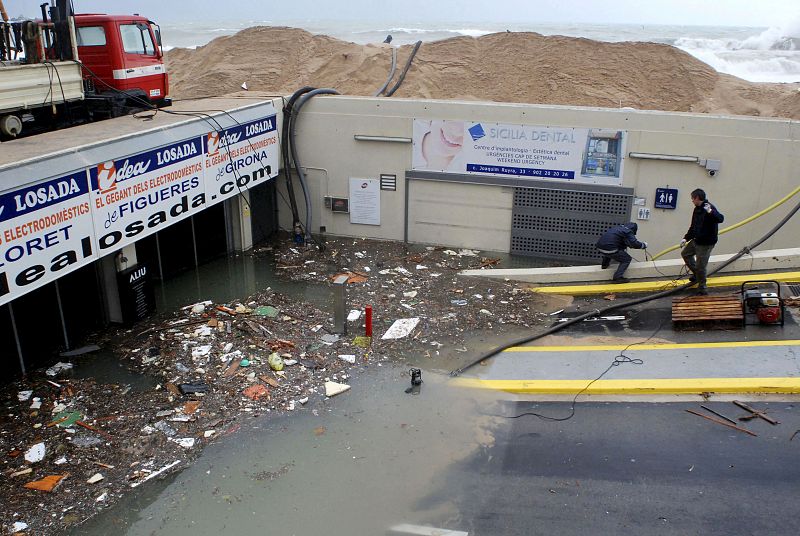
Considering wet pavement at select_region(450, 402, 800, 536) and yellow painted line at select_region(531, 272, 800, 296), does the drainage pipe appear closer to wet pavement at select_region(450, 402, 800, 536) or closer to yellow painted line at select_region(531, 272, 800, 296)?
yellow painted line at select_region(531, 272, 800, 296)

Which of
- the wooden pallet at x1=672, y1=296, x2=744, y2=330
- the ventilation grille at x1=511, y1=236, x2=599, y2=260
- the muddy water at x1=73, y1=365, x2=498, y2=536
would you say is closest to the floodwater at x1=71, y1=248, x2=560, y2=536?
the muddy water at x1=73, y1=365, x2=498, y2=536

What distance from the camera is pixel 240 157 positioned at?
13.3 m

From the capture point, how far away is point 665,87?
20688 mm

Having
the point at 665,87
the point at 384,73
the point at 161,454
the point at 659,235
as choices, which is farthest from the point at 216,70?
the point at 161,454

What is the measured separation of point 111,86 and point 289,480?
9.65m

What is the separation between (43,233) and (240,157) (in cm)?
531

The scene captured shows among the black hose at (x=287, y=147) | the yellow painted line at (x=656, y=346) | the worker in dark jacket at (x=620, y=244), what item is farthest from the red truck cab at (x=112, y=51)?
the worker in dark jacket at (x=620, y=244)

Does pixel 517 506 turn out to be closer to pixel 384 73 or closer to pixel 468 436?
pixel 468 436

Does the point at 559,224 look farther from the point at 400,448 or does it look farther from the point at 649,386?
the point at 400,448

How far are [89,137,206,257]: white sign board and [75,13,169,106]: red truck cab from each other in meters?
2.81

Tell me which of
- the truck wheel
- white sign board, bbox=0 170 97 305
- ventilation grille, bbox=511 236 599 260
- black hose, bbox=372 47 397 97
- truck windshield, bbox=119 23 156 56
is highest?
truck windshield, bbox=119 23 156 56

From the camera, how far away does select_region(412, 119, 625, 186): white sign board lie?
13414 millimetres

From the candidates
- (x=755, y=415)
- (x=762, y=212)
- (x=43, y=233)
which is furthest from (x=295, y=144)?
(x=755, y=415)

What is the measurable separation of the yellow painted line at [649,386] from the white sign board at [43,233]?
5.68 meters
